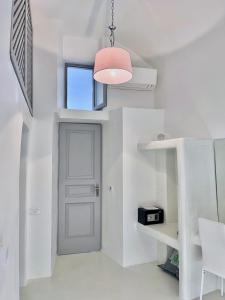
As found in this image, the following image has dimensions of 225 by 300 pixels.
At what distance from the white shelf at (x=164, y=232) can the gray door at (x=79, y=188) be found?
1.12 meters

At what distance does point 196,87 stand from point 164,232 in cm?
201

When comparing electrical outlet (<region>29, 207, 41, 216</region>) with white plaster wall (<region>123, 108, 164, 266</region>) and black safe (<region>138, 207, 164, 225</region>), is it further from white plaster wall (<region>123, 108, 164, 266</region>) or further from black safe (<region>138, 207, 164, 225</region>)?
black safe (<region>138, 207, 164, 225</region>)

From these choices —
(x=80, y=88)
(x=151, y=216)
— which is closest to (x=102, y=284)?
(x=151, y=216)

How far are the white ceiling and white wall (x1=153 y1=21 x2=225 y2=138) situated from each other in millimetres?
171

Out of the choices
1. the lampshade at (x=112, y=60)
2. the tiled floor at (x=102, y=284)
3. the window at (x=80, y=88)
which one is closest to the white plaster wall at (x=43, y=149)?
the tiled floor at (x=102, y=284)

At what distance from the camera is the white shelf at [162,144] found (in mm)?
3165

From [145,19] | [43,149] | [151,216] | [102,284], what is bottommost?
[102,284]

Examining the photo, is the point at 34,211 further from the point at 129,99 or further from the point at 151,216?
the point at 129,99

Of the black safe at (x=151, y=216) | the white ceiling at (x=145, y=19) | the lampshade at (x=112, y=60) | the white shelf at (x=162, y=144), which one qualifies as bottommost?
the black safe at (x=151, y=216)

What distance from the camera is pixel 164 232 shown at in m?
3.49

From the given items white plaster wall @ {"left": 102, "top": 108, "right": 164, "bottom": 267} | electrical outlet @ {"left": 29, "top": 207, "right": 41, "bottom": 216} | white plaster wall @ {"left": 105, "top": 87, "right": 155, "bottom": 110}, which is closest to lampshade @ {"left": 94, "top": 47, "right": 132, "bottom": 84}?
white plaster wall @ {"left": 102, "top": 108, "right": 164, "bottom": 267}

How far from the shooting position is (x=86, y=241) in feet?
15.5

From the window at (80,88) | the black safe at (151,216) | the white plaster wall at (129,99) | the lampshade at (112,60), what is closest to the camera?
the lampshade at (112,60)

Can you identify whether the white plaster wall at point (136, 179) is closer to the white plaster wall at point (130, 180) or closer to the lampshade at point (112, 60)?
the white plaster wall at point (130, 180)
